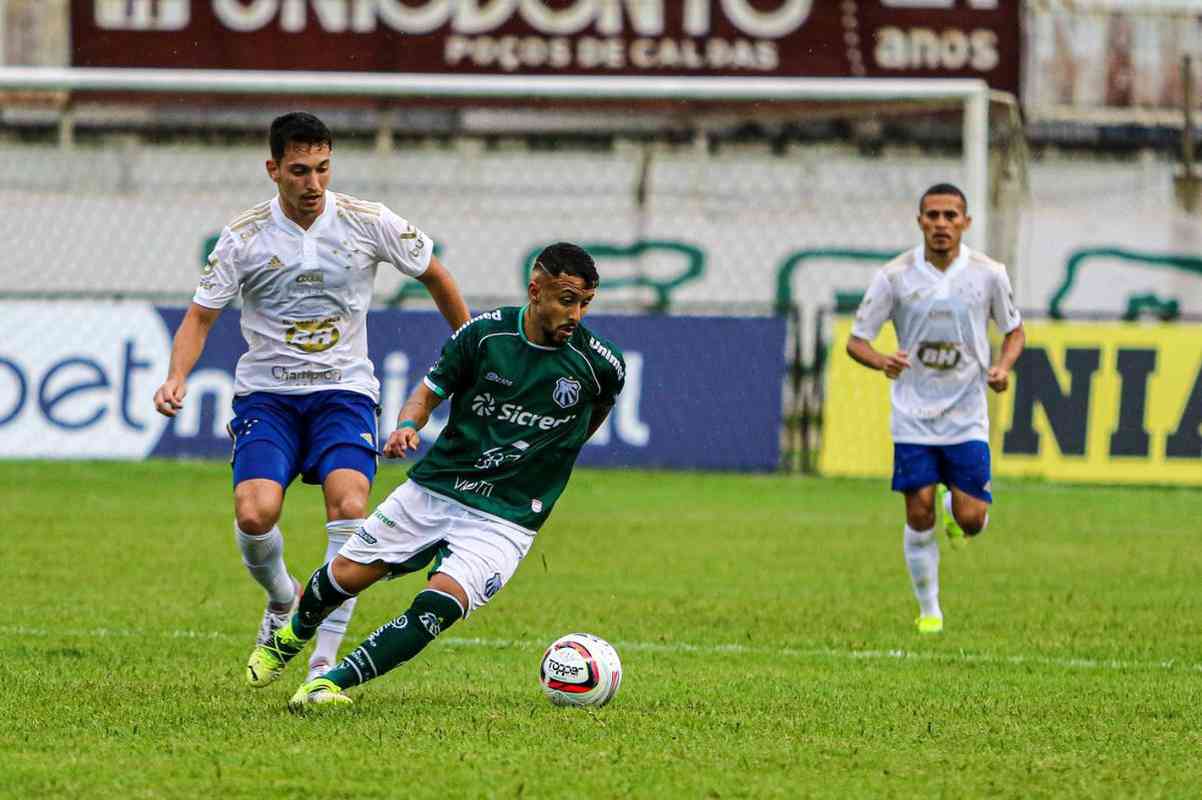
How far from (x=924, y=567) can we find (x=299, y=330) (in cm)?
356

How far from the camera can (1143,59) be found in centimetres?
2795

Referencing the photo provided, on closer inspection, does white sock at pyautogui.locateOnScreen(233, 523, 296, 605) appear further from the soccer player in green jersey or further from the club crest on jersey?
the club crest on jersey

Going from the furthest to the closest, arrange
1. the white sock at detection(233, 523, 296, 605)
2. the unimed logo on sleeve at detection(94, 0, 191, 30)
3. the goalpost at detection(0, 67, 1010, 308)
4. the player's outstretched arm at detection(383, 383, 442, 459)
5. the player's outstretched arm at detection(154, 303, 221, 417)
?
the goalpost at detection(0, 67, 1010, 308) → the unimed logo on sleeve at detection(94, 0, 191, 30) → the white sock at detection(233, 523, 296, 605) → the player's outstretched arm at detection(154, 303, 221, 417) → the player's outstretched arm at detection(383, 383, 442, 459)

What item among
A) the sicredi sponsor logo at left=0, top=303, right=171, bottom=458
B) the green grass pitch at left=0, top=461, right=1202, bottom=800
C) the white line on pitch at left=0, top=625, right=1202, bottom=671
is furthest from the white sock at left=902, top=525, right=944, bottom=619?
the sicredi sponsor logo at left=0, top=303, right=171, bottom=458

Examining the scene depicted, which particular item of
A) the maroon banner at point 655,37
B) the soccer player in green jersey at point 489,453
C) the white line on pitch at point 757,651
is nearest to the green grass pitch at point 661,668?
→ the white line on pitch at point 757,651

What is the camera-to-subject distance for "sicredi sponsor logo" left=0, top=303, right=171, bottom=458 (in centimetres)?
Result: 1767

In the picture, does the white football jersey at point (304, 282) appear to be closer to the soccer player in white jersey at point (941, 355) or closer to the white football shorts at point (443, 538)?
the white football shorts at point (443, 538)

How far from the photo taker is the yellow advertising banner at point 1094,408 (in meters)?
18.0

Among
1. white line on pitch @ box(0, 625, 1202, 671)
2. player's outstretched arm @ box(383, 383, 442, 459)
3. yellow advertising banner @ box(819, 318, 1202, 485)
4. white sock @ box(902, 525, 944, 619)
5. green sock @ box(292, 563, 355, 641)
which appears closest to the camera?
Answer: player's outstretched arm @ box(383, 383, 442, 459)

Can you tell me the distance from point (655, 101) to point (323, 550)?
43.6ft

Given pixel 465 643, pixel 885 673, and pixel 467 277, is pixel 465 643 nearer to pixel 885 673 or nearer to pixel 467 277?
pixel 885 673

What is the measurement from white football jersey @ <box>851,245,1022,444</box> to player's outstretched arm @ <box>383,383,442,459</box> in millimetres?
3814

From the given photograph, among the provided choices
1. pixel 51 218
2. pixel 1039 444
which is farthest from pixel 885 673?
pixel 51 218

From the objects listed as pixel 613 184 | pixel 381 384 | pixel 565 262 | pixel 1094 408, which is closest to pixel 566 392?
pixel 565 262
